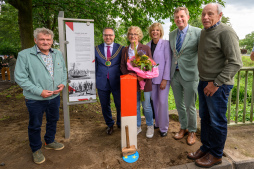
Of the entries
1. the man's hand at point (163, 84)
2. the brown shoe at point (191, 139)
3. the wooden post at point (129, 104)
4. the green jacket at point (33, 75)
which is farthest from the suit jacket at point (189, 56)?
the green jacket at point (33, 75)

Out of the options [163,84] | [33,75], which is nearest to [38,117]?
[33,75]

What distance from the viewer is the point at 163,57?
11.2 ft

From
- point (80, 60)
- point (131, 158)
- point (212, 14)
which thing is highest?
point (212, 14)

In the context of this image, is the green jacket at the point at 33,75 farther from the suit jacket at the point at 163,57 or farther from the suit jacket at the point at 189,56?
the suit jacket at the point at 189,56

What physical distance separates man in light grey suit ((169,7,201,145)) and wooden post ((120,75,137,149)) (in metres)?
0.91

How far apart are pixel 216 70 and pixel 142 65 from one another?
1.12 metres

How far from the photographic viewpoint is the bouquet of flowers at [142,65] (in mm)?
3024

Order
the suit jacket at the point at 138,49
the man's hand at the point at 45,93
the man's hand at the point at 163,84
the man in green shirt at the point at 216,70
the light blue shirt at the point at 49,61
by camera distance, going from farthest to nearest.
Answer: the man's hand at the point at 163,84, the suit jacket at the point at 138,49, the light blue shirt at the point at 49,61, the man's hand at the point at 45,93, the man in green shirt at the point at 216,70

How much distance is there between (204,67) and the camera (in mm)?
2578

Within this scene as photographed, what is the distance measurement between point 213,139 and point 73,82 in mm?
2655

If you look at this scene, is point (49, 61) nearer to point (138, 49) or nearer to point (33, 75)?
point (33, 75)

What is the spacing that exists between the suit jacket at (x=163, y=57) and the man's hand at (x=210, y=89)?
0.93 m

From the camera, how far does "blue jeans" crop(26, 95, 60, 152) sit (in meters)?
2.71

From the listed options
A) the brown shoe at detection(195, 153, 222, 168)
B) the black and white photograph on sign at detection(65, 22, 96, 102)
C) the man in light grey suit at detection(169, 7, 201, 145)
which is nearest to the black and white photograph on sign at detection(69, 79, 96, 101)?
the black and white photograph on sign at detection(65, 22, 96, 102)
